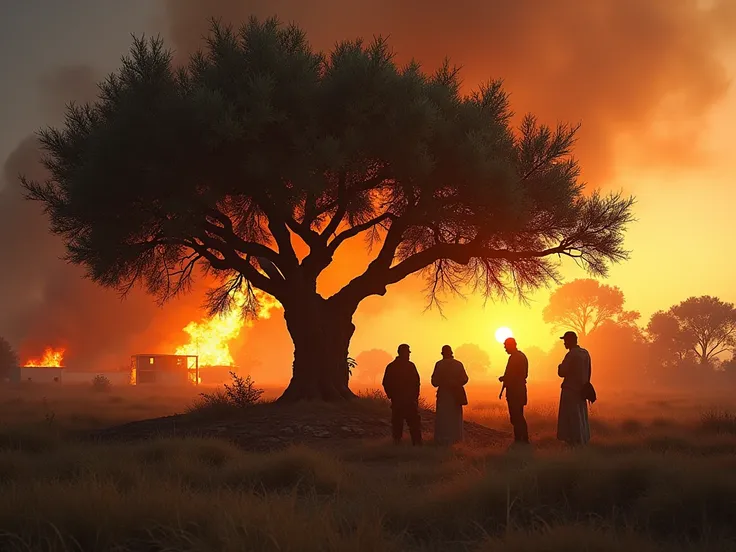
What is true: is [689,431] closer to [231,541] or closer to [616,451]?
[616,451]

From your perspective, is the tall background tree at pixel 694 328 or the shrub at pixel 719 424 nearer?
the shrub at pixel 719 424

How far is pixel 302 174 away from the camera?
67.5ft

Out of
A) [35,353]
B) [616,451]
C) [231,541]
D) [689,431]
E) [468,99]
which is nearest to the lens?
[231,541]

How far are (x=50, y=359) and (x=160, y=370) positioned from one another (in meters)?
39.4

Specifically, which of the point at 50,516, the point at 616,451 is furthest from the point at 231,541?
the point at 616,451

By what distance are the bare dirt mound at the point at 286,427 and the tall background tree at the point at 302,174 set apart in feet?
5.70

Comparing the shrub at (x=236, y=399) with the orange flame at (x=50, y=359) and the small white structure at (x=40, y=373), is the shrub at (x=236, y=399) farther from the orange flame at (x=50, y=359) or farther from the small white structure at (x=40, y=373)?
the orange flame at (x=50, y=359)

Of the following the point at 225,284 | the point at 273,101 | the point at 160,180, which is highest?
the point at 273,101

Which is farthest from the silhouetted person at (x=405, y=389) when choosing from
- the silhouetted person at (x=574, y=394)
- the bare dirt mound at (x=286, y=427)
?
the silhouetted person at (x=574, y=394)

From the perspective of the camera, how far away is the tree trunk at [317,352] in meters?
23.4

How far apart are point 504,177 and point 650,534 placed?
50.4 feet

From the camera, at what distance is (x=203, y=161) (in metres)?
21.4

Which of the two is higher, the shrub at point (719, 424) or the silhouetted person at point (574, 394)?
the silhouetted person at point (574, 394)

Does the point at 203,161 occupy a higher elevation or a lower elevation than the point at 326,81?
lower
